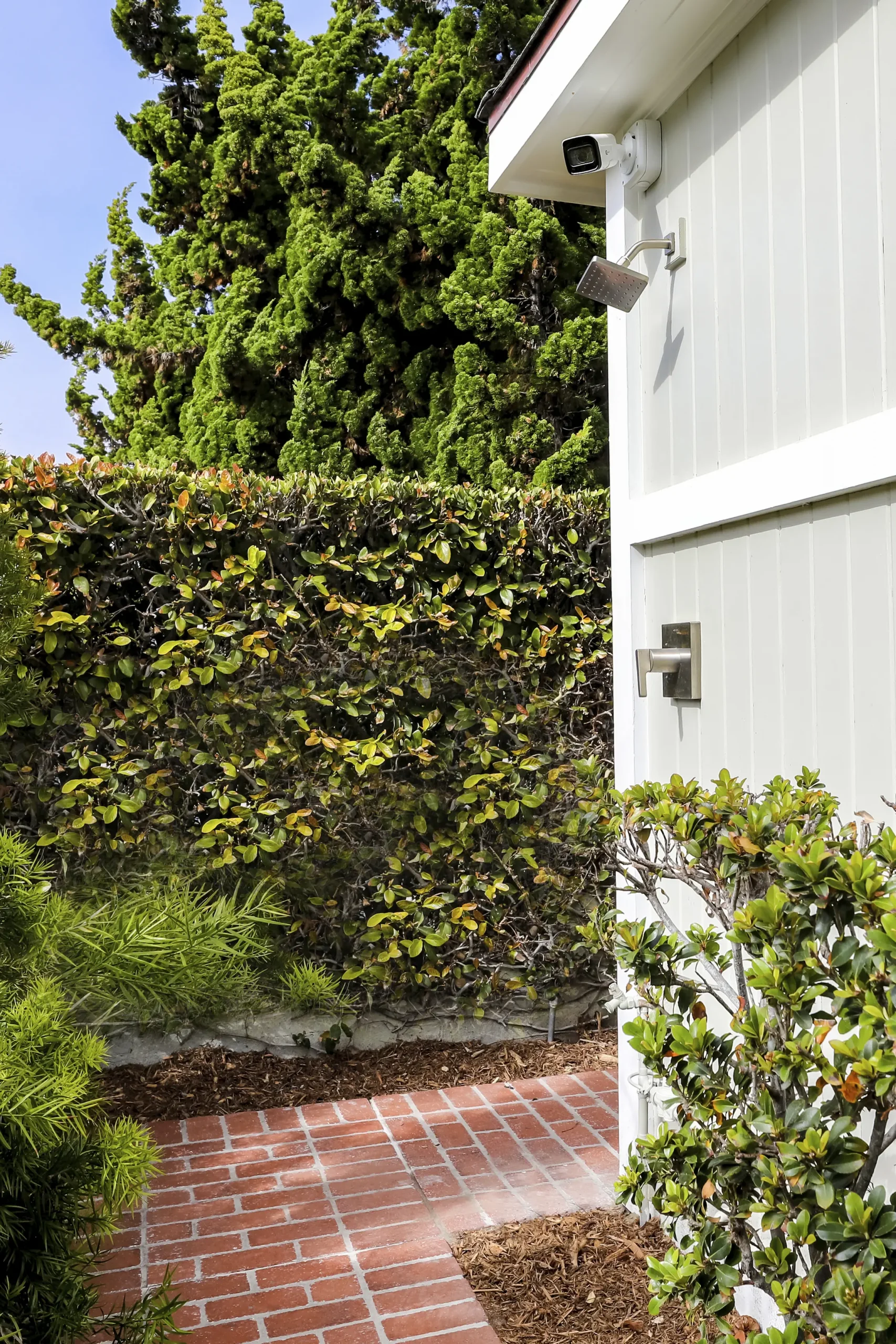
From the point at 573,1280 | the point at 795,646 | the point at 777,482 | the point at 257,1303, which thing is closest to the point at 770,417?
the point at 777,482

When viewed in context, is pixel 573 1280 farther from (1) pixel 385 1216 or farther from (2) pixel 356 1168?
(2) pixel 356 1168

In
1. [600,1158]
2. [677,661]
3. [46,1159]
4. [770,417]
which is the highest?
[770,417]

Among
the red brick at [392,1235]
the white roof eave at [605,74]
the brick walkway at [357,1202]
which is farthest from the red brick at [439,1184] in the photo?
the white roof eave at [605,74]

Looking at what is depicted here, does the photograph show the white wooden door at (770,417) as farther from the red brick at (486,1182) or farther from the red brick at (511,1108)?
the red brick at (511,1108)

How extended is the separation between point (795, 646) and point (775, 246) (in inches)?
→ 38.9

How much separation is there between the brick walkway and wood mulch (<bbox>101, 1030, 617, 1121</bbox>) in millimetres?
87

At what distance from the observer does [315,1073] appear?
13.5 feet

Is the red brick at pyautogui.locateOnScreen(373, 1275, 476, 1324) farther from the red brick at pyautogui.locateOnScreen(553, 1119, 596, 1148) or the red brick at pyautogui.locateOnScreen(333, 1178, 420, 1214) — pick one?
the red brick at pyautogui.locateOnScreen(553, 1119, 596, 1148)

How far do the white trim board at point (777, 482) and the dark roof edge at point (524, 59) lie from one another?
148 cm

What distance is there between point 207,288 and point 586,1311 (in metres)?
8.24

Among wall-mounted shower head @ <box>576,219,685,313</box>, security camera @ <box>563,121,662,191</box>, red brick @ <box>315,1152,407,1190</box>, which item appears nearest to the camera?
wall-mounted shower head @ <box>576,219,685,313</box>

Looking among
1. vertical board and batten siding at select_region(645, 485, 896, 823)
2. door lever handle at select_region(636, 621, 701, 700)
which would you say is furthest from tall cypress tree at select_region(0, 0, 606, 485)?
vertical board and batten siding at select_region(645, 485, 896, 823)

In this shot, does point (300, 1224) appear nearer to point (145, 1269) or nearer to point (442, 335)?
point (145, 1269)

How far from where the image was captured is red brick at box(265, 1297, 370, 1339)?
251 centimetres
